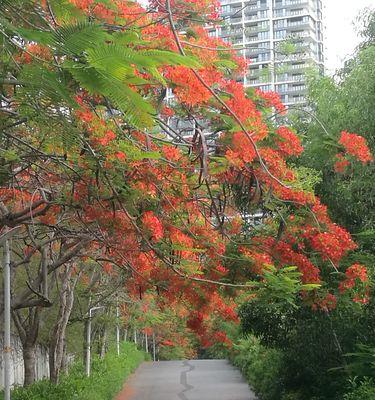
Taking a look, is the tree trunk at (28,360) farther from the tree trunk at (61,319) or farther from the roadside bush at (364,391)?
the roadside bush at (364,391)

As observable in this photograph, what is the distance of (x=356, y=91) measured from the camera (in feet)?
29.5

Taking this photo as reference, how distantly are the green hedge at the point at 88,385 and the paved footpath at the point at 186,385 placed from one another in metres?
0.65

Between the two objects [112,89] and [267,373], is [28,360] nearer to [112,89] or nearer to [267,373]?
[267,373]

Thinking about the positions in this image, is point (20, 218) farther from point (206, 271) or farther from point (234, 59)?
point (206, 271)

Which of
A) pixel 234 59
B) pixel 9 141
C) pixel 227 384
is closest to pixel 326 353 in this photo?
pixel 234 59

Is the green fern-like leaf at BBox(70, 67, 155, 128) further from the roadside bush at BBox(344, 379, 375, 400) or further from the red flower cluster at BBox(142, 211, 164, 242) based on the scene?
the roadside bush at BBox(344, 379, 375, 400)

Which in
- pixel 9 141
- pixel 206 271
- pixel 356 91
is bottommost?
pixel 206 271

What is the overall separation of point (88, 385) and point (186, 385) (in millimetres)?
8153

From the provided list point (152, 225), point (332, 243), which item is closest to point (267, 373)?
point (332, 243)

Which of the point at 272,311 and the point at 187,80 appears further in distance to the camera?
the point at 272,311

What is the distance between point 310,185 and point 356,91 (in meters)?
1.43

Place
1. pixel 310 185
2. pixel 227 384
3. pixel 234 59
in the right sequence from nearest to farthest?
1. pixel 234 59
2. pixel 310 185
3. pixel 227 384

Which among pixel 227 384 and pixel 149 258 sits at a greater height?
pixel 149 258

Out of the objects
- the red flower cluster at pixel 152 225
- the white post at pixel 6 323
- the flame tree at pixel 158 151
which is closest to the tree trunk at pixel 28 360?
the flame tree at pixel 158 151
